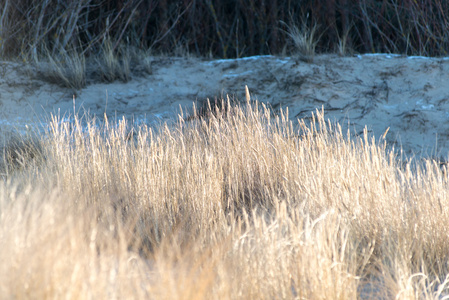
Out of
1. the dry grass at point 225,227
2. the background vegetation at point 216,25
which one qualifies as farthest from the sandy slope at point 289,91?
the dry grass at point 225,227

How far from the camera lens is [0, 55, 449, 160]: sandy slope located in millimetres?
5273

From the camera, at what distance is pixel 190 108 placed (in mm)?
5598

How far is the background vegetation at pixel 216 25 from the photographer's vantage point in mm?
6469

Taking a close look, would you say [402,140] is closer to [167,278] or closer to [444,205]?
[444,205]

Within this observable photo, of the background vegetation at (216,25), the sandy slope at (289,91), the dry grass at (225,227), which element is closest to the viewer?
the dry grass at (225,227)

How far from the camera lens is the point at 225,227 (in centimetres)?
227

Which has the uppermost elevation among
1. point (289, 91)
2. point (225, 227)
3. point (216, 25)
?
point (216, 25)

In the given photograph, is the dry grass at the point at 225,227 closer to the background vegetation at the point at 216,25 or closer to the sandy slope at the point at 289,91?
the sandy slope at the point at 289,91

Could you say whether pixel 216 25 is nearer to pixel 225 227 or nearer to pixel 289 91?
pixel 289 91

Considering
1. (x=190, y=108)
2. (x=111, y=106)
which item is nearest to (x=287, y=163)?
(x=190, y=108)

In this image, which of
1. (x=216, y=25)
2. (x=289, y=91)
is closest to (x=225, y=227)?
(x=289, y=91)

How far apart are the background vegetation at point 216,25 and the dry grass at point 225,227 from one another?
367 cm

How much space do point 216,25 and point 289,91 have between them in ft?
7.66

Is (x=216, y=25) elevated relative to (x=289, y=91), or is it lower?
elevated
